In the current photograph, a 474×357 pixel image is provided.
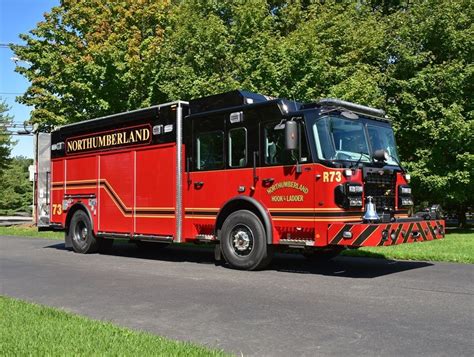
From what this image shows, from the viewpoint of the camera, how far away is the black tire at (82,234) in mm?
13719

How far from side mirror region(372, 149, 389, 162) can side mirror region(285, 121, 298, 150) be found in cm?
163

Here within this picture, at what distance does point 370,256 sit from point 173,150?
194 inches

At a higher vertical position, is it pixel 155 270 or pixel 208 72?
pixel 208 72

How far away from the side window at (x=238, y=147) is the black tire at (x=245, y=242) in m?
0.95

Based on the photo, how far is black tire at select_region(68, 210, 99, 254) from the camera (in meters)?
13.7

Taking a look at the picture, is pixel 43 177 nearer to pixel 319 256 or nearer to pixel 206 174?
pixel 206 174

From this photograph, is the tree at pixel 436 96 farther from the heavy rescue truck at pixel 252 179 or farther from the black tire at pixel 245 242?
the black tire at pixel 245 242

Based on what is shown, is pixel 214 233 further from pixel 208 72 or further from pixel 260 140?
pixel 208 72

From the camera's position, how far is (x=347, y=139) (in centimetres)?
959

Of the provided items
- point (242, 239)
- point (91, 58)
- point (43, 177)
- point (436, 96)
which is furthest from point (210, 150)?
point (91, 58)

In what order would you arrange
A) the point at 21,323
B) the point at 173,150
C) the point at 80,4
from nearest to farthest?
the point at 21,323 → the point at 173,150 → the point at 80,4

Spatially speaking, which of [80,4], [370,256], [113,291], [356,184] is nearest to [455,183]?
[370,256]

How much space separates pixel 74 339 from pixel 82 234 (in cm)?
952

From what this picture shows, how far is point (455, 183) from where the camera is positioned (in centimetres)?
1934
